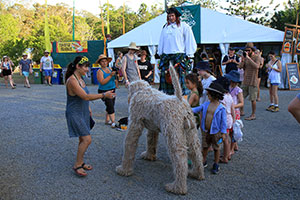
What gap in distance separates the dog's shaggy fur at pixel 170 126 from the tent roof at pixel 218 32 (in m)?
11.2

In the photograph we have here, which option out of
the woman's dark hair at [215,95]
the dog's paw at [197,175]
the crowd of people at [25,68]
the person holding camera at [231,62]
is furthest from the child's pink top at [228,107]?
the crowd of people at [25,68]

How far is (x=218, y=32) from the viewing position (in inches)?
531

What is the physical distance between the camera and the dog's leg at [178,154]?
9.26 ft

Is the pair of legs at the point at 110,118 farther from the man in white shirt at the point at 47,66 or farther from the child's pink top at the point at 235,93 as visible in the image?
the man in white shirt at the point at 47,66

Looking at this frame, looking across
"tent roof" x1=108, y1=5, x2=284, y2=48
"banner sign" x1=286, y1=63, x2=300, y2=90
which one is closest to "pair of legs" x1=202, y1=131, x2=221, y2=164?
"banner sign" x1=286, y1=63, x2=300, y2=90

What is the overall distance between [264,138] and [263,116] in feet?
6.54

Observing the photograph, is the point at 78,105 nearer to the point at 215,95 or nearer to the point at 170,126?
the point at 170,126

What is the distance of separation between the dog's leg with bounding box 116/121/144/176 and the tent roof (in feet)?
37.2

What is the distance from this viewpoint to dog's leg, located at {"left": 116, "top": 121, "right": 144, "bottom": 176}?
3.24 m

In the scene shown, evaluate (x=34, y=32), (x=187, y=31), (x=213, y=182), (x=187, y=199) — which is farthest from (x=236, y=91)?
(x=34, y=32)

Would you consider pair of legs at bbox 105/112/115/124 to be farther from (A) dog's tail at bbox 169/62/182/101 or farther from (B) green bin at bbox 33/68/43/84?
(B) green bin at bbox 33/68/43/84

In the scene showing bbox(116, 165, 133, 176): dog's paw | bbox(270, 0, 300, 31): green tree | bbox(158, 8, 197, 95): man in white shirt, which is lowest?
bbox(116, 165, 133, 176): dog's paw

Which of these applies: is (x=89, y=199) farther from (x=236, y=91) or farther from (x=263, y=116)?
(x=263, y=116)

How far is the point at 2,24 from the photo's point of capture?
31531 millimetres
